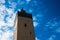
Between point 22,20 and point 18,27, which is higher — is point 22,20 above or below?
above

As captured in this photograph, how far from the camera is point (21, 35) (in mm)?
21172

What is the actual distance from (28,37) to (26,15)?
190 inches

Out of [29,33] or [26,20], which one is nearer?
[29,33]

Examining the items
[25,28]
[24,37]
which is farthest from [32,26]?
[24,37]

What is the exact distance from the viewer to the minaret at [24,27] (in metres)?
21.2

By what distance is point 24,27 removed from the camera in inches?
877

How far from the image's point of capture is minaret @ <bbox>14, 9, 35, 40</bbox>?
21.2 m

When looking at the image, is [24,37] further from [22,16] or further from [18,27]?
[22,16]

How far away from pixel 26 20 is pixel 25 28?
72.4 inches

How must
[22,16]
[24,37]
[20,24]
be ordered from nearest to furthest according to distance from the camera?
[24,37], [20,24], [22,16]

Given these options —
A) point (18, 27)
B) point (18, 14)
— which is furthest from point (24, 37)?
point (18, 14)

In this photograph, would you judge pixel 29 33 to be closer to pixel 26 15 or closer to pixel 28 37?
pixel 28 37

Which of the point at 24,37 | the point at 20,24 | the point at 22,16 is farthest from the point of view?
the point at 22,16

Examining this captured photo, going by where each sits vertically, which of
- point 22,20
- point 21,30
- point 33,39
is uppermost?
point 22,20
